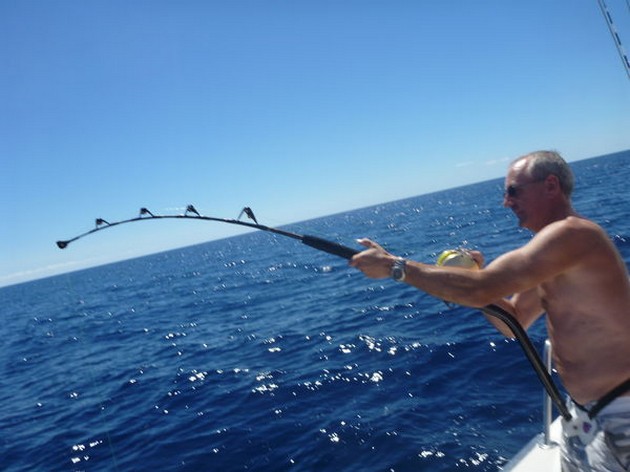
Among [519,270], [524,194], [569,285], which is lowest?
[569,285]

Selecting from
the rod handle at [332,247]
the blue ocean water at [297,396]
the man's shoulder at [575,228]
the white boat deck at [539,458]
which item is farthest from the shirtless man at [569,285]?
the blue ocean water at [297,396]

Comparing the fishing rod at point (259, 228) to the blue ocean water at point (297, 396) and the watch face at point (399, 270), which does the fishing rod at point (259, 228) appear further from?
the blue ocean water at point (297, 396)

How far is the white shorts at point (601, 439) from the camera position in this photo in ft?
8.04

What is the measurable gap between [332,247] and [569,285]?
5.09 ft

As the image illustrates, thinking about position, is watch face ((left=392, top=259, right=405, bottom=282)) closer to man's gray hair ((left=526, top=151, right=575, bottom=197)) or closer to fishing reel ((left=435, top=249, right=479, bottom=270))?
fishing reel ((left=435, top=249, right=479, bottom=270))

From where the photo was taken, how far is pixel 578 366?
265cm

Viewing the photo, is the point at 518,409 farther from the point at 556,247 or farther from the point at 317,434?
the point at 556,247

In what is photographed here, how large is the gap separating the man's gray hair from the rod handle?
4.05 feet

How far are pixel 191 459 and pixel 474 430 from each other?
14.9 ft

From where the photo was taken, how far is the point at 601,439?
255 centimetres

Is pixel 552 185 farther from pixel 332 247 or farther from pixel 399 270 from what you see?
pixel 332 247

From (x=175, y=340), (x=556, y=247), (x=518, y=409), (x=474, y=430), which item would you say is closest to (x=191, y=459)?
(x=474, y=430)

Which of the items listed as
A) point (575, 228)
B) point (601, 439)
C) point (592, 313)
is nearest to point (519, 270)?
point (575, 228)

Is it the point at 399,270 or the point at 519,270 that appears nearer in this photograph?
the point at 519,270
